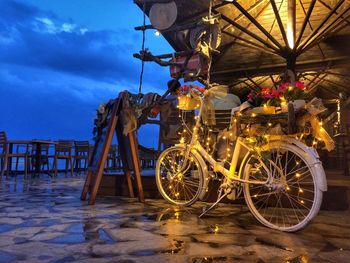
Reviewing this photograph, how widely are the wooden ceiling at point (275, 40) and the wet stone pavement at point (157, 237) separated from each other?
134 inches

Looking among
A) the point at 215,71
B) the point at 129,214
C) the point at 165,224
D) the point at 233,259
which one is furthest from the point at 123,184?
the point at 215,71

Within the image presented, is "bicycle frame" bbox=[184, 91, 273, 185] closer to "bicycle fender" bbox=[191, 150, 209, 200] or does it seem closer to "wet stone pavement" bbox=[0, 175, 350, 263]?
"bicycle fender" bbox=[191, 150, 209, 200]

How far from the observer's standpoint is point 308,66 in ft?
34.6

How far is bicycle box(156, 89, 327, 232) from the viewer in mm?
2844

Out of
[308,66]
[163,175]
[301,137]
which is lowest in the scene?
[163,175]

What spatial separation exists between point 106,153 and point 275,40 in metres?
5.04

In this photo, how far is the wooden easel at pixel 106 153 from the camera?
4.30 metres

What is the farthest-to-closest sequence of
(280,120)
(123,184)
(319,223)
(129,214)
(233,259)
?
(123,184) < (129,214) < (319,223) < (280,120) < (233,259)

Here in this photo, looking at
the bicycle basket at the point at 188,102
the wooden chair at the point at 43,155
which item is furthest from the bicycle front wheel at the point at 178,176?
the wooden chair at the point at 43,155

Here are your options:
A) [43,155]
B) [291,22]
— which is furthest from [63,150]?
[291,22]

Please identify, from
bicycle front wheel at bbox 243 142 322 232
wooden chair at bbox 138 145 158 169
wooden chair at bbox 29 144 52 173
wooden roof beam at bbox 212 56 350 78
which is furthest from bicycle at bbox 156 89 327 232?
wooden chair at bbox 29 144 52 173

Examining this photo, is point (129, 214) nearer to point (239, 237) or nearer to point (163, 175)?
point (163, 175)

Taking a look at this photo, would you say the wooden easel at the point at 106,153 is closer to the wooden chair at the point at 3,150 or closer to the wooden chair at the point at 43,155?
the wooden chair at the point at 3,150

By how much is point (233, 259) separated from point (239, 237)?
58cm
